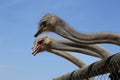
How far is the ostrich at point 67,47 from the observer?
6386 mm

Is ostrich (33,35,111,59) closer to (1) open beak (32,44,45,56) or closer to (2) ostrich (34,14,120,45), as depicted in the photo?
(1) open beak (32,44,45,56)

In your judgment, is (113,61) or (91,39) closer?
(113,61)

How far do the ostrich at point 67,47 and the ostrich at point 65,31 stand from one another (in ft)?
1.87

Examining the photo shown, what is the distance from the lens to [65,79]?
257 inches

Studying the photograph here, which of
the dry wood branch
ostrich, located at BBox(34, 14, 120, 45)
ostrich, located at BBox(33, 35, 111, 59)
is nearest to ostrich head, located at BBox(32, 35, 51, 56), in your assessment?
ostrich, located at BBox(33, 35, 111, 59)

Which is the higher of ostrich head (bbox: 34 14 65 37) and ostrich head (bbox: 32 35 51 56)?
ostrich head (bbox: 32 35 51 56)

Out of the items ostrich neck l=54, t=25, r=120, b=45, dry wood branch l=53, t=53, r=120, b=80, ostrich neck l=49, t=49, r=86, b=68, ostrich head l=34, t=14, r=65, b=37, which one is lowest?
dry wood branch l=53, t=53, r=120, b=80

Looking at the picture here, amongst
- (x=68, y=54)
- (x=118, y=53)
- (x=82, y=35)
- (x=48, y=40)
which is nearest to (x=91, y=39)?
→ (x=82, y=35)

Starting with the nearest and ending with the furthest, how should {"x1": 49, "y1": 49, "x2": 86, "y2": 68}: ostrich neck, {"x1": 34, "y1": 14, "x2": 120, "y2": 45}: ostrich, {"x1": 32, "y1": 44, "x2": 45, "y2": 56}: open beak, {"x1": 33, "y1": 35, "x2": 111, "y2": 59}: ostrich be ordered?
{"x1": 34, "y1": 14, "x2": 120, "y2": 45}: ostrich, {"x1": 33, "y1": 35, "x2": 111, "y2": 59}: ostrich, {"x1": 32, "y1": 44, "x2": 45, "y2": 56}: open beak, {"x1": 49, "y1": 49, "x2": 86, "y2": 68}: ostrich neck

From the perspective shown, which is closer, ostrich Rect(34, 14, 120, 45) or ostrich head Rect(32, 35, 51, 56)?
ostrich Rect(34, 14, 120, 45)

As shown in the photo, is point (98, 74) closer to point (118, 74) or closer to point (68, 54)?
point (118, 74)

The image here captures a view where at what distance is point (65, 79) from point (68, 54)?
6.46 ft

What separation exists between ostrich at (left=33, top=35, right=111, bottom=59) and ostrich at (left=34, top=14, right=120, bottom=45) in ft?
1.87

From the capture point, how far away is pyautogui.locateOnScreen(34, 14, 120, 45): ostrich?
5.32m
